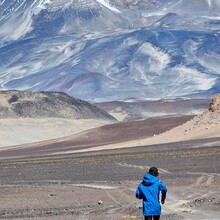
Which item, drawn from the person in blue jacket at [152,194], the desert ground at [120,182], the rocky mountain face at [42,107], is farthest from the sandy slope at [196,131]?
the rocky mountain face at [42,107]

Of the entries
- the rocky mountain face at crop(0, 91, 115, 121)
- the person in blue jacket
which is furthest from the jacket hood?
the rocky mountain face at crop(0, 91, 115, 121)

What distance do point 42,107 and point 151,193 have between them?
84063 millimetres

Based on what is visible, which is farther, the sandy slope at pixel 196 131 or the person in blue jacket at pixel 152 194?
the sandy slope at pixel 196 131

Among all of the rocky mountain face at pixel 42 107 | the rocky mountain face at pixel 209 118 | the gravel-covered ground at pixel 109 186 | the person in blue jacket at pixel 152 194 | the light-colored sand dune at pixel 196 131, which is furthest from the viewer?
the rocky mountain face at pixel 42 107

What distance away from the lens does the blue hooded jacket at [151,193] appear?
49.7 ft

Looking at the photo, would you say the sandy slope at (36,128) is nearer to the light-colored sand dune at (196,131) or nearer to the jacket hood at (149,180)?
the light-colored sand dune at (196,131)

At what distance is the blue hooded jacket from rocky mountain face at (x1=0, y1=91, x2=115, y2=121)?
256 ft

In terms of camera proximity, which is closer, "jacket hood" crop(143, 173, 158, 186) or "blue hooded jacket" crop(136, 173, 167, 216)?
"blue hooded jacket" crop(136, 173, 167, 216)

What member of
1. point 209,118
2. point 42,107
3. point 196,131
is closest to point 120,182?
point 196,131

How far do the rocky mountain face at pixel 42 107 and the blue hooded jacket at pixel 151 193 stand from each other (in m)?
78.1

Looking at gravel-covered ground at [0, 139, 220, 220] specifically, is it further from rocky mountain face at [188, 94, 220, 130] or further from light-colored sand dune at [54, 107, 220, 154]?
rocky mountain face at [188, 94, 220, 130]

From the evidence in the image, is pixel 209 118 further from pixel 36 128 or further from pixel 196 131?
pixel 36 128

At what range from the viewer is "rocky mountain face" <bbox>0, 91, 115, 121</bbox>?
96.1 meters

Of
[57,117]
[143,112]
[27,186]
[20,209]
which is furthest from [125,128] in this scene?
[143,112]
